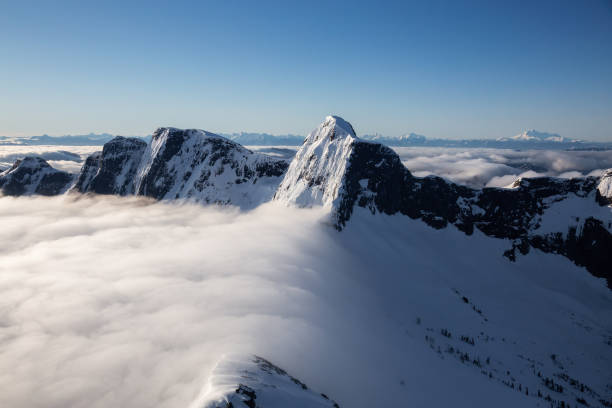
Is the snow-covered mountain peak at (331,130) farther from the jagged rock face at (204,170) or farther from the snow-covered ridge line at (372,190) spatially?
Answer: the jagged rock face at (204,170)

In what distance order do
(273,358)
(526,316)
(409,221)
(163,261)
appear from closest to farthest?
(273,358) → (163,261) → (526,316) → (409,221)

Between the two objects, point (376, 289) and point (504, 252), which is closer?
point (376, 289)

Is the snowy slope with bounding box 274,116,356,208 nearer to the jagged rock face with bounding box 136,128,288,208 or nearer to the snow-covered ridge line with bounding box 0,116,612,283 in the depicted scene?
the snow-covered ridge line with bounding box 0,116,612,283

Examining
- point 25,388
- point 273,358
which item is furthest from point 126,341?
Answer: point 273,358

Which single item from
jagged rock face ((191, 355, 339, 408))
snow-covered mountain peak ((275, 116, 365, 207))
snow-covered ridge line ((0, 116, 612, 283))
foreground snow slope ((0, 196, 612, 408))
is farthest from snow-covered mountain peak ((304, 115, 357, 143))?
jagged rock face ((191, 355, 339, 408))

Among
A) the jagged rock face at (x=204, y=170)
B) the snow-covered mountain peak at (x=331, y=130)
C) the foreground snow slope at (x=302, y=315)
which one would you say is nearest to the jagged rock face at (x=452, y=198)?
the snow-covered mountain peak at (x=331, y=130)

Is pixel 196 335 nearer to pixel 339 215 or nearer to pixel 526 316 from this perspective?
pixel 339 215

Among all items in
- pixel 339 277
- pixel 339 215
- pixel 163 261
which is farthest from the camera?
pixel 339 215
